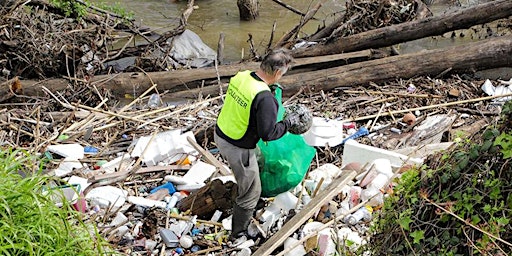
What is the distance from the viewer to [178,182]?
5.82 metres

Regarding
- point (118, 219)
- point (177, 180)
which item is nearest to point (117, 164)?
point (177, 180)

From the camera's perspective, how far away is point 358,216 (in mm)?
4852

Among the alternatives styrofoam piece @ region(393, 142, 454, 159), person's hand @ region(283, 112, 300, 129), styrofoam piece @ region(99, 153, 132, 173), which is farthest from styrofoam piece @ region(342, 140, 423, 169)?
styrofoam piece @ region(99, 153, 132, 173)

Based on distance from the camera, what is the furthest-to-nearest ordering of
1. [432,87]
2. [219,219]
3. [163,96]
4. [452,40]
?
[452,40]
[163,96]
[432,87]
[219,219]

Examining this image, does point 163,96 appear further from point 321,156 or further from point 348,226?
point 348,226

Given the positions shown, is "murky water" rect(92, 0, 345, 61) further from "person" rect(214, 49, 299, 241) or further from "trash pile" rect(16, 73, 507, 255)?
"person" rect(214, 49, 299, 241)

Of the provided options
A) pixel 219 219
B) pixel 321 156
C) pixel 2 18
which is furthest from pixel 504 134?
pixel 2 18

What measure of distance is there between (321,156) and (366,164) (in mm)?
931

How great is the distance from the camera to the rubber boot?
190 inches

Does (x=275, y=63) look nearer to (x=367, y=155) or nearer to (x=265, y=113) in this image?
(x=265, y=113)

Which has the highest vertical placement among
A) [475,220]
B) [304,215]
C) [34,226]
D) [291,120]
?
[475,220]

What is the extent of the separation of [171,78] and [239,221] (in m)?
3.95

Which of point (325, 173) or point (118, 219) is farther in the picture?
point (325, 173)

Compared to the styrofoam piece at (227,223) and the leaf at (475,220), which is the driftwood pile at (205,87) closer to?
the styrofoam piece at (227,223)
